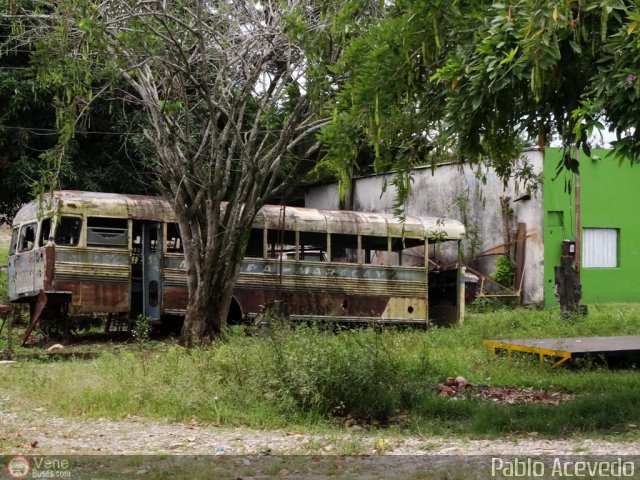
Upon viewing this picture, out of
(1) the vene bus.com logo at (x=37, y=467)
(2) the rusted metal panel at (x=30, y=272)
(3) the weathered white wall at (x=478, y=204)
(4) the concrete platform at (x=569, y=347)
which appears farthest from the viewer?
(3) the weathered white wall at (x=478, y=204)

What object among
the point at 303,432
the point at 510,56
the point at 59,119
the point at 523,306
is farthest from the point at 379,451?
the point at 523,306

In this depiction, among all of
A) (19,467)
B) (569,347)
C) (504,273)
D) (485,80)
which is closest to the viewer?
(19,467)

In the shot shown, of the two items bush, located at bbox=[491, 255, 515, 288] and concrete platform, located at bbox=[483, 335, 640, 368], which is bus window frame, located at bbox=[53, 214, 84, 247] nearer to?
concrete platform, located at bbox=[483, 335, 640, 368]

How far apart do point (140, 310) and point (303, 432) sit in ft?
32.0

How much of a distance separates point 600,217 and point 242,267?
41.3 ft

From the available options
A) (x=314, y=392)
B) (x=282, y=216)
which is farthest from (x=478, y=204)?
(x=314, y=392)

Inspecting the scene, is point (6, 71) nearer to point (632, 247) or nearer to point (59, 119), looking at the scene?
point (59, 119)

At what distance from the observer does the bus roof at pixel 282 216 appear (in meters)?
16.0

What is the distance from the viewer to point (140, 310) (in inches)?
661

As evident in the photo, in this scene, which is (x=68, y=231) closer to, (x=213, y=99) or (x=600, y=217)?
(x=213, y=99)

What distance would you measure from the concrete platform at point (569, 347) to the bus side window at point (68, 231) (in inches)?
318

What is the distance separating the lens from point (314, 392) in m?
8.16

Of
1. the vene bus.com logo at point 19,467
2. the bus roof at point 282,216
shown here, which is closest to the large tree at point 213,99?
the bus roof at point 282,216

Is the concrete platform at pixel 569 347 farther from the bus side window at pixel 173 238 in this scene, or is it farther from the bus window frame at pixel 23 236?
the bus window frame at pixel 23 236
